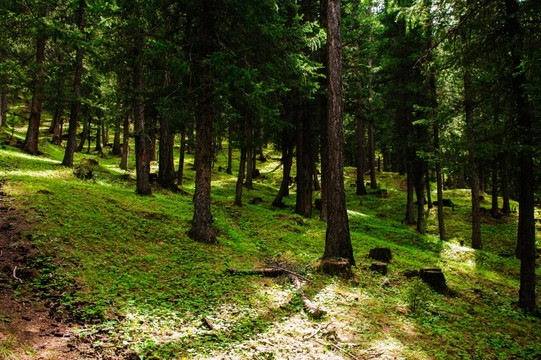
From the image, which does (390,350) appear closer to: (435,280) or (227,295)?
(227,295)

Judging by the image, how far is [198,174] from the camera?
9.30 meters

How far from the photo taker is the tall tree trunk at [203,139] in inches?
358

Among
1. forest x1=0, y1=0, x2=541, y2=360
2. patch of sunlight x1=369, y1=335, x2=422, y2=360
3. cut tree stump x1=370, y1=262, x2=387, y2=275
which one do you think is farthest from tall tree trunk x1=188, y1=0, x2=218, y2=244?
patch of sunlight x1=369, y1=335, x2=422, y2=360

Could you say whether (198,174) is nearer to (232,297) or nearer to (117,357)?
(232,297)

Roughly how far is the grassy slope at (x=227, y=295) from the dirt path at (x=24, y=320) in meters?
0.26

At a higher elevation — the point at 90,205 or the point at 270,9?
the point at 270,9

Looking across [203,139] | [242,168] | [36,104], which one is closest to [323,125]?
[242,168]

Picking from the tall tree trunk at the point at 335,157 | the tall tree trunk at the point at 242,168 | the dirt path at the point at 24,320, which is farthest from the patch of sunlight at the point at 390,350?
the tall tree trunk at the point at 242,168

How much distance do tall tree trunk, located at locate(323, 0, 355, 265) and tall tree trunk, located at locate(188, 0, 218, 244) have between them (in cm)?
367

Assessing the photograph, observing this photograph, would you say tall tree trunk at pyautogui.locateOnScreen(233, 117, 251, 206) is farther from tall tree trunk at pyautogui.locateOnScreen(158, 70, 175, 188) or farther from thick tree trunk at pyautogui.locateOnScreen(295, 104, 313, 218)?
tall tree trunk at pyautogui.locateOnScreen(158, 70, 175, 188)

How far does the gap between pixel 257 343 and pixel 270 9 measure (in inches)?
358

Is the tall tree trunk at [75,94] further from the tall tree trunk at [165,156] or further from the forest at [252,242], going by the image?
the tall tree trunk at [165,156]

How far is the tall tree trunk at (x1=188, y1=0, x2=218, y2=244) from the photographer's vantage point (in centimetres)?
909

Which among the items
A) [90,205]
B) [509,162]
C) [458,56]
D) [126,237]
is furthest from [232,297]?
[458,56]
